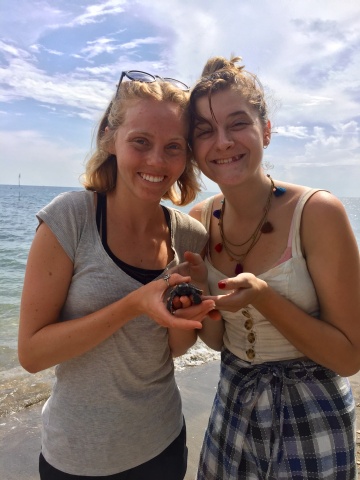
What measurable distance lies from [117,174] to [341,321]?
1.68m

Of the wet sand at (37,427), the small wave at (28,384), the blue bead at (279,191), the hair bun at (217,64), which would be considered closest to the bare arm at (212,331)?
the blue bead at (279,191)

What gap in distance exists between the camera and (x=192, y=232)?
9.81 ft

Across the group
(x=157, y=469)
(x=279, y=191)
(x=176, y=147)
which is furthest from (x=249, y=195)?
(x=157, y=469)

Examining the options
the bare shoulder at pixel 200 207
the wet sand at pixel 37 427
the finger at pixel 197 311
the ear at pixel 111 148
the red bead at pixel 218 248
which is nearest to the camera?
the finger at pixel 197 311

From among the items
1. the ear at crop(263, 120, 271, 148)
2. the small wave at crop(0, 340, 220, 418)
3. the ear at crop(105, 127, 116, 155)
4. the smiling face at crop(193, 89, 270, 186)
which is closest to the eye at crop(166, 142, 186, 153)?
the smiling face at crop(193, 89, 270, 186)

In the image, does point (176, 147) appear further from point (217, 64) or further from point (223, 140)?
point (217, 64)

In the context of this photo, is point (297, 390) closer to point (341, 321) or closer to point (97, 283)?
point (341, 321)

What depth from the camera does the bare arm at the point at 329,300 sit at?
248cm

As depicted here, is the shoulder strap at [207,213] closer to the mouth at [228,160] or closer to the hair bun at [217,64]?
the mouth at [228,160]

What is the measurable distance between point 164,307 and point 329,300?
109 cm

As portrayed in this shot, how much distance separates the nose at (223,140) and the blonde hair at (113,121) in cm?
25

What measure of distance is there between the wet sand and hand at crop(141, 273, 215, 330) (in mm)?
2843

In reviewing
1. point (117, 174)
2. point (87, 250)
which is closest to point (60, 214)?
point (87, 250)

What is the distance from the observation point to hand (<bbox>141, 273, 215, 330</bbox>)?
2014 mm
